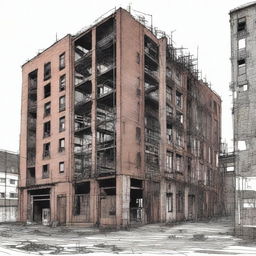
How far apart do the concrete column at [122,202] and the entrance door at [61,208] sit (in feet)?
30.5

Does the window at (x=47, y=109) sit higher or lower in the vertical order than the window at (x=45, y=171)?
higher

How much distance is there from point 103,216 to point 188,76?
1008 inches

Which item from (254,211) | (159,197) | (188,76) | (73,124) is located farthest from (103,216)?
(188,76)

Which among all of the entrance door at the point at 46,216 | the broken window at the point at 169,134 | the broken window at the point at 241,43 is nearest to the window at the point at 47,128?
the entrance door at the point at 46,216

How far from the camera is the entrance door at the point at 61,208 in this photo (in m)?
44.6

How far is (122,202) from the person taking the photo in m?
37.7

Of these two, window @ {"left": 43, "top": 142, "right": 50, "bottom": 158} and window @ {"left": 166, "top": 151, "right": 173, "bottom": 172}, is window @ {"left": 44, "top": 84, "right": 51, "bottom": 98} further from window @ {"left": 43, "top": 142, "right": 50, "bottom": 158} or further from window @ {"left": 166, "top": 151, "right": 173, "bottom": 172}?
window @ {"left": 166, "top": 151, "right": 173, "bottom": 172}

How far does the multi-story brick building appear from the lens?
133 feet

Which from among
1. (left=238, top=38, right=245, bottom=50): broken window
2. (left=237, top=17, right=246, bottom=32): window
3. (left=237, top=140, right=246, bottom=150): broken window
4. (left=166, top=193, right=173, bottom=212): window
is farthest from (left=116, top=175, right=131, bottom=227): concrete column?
(left=237, top=17, right=246, bottom=32): window

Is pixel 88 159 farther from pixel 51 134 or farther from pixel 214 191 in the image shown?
pixel 214 191

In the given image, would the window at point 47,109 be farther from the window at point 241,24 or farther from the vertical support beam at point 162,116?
the window at point 241,24

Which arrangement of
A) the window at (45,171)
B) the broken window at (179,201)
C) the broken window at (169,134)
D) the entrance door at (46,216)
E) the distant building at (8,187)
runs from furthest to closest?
the distant building at (8,187)
the broken window at (169,134)
the window at (45,171)
the broken window at (179,201)
the entrance door at (46,216)

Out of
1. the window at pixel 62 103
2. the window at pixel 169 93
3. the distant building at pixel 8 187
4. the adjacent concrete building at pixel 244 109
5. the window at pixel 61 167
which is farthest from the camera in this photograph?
the distant building at pixel 8 187

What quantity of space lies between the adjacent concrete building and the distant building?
48.0 metres
